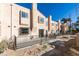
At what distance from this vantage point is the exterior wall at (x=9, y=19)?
3396 millimetres

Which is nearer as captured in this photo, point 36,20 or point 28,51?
point 28,51

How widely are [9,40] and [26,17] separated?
563 millimetres

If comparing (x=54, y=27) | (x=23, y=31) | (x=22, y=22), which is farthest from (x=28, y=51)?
(x=54, y=27)

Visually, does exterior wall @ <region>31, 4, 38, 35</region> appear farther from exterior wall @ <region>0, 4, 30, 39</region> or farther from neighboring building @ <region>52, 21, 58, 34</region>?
neighboring building @ <region>52, 21, 58, 34</region>

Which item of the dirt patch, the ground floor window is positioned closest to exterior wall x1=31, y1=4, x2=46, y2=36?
the ground floor window

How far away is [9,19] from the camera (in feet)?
11.2

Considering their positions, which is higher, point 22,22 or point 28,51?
point 22,22

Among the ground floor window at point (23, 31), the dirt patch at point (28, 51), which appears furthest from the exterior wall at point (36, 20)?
the dirt patch at point (28, 51)

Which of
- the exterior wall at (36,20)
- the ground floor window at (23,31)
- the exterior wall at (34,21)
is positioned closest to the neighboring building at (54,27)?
the exterior wall at (36,20)

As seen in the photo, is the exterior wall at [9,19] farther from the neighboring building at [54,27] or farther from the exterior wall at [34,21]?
the neighboring building at [54,27]

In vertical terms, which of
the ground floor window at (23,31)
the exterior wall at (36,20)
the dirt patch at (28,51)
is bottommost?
the dirt patch at (28,51)

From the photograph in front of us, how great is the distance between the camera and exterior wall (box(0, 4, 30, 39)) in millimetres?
3396

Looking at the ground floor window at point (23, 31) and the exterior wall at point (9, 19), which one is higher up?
the exterior wall at point (9, 19)

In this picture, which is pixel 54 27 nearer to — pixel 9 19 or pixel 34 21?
pixel 34 21
